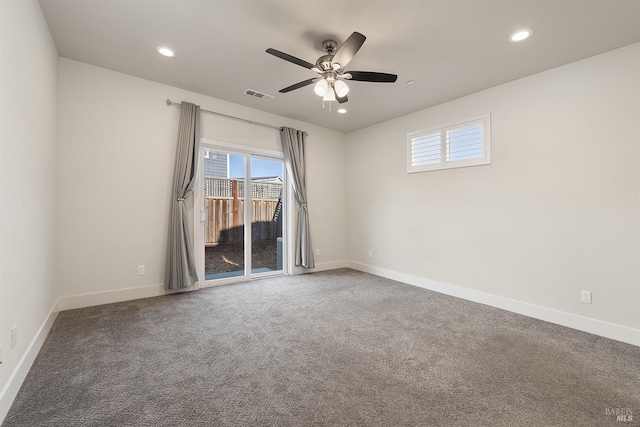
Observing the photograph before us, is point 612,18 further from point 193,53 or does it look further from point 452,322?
point 193,53

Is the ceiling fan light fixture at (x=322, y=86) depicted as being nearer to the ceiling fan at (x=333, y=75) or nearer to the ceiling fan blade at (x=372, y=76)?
the ceiling fan at (x=333, y=75)

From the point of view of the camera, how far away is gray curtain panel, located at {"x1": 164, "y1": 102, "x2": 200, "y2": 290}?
3727 mm

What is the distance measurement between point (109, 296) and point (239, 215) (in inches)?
78.1

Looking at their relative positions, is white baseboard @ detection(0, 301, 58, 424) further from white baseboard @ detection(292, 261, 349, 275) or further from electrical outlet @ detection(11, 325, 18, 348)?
white baseboard @ detection(292, 261, 349, 275)

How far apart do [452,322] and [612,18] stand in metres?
3.04

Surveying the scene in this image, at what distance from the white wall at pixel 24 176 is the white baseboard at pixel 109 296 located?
0.41 meters

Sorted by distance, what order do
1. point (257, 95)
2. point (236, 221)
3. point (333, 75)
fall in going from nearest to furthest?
1. point (333, 75)
2. point (257, 95)
3. point (236, 221)

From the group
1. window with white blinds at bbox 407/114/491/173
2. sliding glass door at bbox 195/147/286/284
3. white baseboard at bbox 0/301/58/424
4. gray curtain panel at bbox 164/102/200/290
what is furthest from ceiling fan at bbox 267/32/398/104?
white baseboard at bbox 0/301/58/424

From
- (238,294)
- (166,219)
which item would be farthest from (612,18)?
(166,219)

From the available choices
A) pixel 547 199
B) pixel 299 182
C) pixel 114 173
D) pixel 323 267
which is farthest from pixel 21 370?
pixel 547 199

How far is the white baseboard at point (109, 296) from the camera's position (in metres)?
3.17

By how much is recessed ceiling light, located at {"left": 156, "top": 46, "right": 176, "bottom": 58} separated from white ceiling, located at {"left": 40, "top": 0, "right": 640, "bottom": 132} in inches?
3.4

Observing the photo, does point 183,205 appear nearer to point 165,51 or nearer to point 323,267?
point 165,51

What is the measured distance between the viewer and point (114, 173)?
343 centimetres
